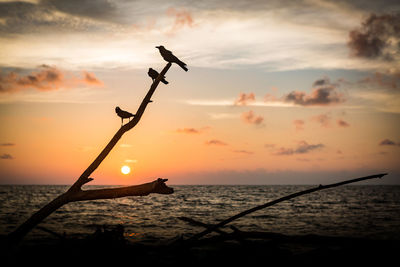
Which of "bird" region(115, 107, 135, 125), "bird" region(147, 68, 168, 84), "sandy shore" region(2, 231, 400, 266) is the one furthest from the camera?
"bird" region(147, 68, 168, 84)

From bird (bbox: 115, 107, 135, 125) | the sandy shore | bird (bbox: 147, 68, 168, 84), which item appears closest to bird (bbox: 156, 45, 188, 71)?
bird (bbox: 147, 68, 168, 84)

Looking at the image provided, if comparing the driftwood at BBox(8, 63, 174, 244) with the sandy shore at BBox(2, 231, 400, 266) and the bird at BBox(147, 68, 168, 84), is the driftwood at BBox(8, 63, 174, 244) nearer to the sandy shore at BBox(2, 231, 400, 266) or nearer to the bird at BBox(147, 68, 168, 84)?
the bird at BBox(147, 68, 168, 84)

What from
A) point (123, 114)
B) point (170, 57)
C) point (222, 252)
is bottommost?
point (222, 252)

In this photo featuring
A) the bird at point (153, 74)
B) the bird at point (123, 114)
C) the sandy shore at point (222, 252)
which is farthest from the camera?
the bird at point (153, 74)

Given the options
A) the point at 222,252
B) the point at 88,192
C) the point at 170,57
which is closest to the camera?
the point at 88,192

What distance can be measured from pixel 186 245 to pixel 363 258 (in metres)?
3.78

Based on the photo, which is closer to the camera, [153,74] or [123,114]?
[123,114]

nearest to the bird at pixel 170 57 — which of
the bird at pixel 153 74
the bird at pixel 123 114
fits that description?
the bird at pixel 153 74

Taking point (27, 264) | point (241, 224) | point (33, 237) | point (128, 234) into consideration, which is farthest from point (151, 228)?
point (27, 264)

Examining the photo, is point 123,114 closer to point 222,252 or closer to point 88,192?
point 88,192

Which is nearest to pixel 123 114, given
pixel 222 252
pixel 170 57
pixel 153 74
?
pixel 153 74

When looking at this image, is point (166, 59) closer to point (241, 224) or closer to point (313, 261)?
point (313, 261)

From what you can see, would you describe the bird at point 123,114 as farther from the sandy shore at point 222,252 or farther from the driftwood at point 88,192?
the sandy shore at point 222,252

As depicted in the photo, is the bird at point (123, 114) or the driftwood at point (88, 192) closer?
the driftwood at point (88, 192)
